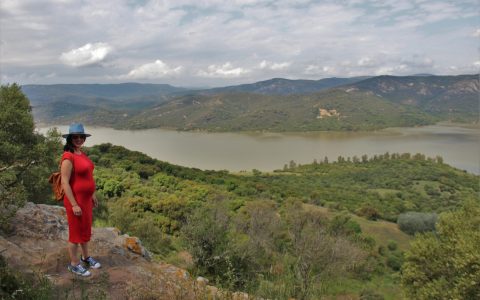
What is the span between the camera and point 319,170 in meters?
81.9

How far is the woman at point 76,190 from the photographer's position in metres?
4.15

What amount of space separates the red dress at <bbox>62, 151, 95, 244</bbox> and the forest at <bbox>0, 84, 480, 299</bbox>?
1.98ft

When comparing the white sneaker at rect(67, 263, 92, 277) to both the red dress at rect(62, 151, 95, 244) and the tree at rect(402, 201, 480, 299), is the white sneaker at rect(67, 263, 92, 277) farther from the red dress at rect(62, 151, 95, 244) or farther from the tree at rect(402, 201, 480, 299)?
the tree at rect(402, 201, 480, 299)

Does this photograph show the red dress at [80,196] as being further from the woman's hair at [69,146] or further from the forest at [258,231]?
the forest at [258,231]

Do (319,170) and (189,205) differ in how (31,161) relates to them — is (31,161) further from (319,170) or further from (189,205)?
(319,170)

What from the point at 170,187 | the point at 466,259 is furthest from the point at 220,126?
the point at 466,259

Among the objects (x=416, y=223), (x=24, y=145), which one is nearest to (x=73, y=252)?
(x=24, y=145)

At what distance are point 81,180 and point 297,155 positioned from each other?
311 feet

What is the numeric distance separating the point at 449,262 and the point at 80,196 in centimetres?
1300

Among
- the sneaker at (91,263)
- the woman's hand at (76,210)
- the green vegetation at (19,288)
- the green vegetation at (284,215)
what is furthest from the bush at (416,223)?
the green vegetation at (19,288)

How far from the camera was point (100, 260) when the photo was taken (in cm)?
→ 521

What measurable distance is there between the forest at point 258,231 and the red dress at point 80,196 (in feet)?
1.98

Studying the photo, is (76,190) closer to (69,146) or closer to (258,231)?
(69,146)

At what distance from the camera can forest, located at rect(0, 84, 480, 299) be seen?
794cm
